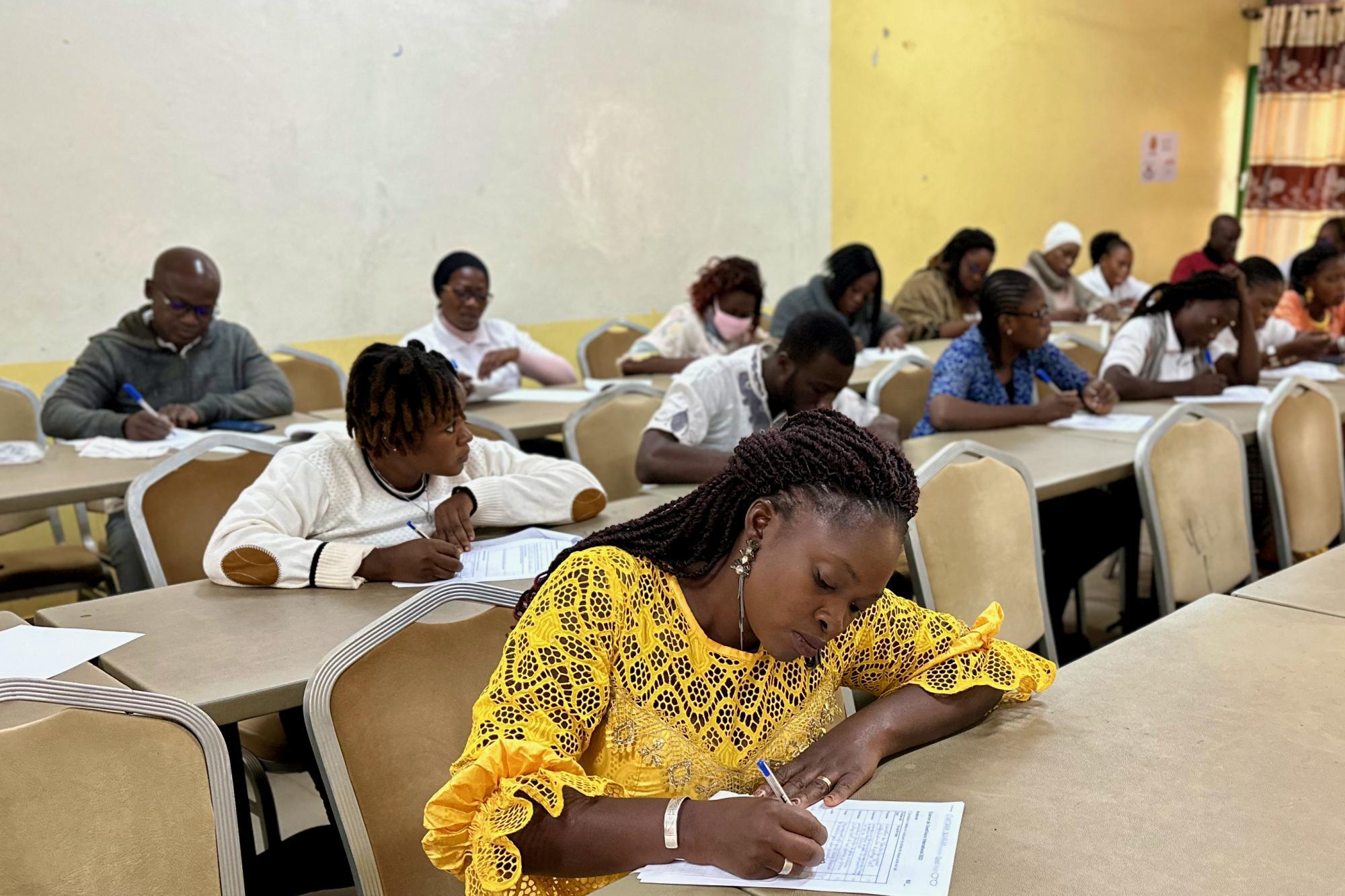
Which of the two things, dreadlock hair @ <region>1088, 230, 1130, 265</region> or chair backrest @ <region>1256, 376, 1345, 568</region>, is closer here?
chair backrest @ <region>1256, 376, 1345, 568</region>

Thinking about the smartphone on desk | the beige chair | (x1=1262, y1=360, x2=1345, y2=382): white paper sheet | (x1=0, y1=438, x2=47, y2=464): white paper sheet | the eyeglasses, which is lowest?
the beige chair

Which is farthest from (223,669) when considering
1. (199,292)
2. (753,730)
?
(199,292)

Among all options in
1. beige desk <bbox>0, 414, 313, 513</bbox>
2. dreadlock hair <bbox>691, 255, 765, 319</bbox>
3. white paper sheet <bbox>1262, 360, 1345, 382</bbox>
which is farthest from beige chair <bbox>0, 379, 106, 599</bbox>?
white paper sheet <bbox>1262, 360, 1345, 382</bbox>

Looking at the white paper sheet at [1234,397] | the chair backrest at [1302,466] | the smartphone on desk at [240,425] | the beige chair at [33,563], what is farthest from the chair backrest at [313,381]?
the chair backrest at [1302,466]

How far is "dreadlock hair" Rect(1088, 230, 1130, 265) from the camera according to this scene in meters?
7.97

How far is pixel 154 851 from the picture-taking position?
1215 mm

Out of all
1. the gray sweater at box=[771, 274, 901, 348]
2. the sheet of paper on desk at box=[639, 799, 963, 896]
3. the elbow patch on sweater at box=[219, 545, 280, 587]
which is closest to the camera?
the sheet of paper on desk at box=[639, 799, 963, 896]

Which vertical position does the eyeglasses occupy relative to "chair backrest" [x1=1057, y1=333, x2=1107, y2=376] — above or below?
above

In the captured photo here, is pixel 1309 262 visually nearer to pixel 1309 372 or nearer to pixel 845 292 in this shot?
pixel 1309 372

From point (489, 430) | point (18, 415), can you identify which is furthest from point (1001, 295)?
point (18, 415)

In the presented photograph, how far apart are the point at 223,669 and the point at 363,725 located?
39 cm

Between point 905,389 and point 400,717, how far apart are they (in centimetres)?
312

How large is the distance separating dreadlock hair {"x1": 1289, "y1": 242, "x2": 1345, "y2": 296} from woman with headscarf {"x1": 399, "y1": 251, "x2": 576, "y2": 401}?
3484 millimetres

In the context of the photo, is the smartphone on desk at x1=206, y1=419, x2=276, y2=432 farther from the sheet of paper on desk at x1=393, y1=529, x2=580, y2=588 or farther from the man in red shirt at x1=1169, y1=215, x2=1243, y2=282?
the man in red shirt at x1=1169, y1=215, x2=1243, y2=282
